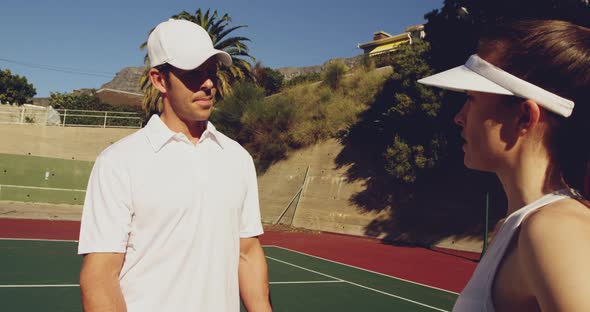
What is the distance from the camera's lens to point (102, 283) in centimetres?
235

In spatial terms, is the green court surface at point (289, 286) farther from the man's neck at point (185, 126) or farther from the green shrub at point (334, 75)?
the green shrub at point (334, 75)

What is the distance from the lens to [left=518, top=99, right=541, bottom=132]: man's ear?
1.39 m

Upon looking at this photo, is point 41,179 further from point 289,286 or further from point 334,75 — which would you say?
point 289,286

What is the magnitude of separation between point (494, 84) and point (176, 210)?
1.69 m

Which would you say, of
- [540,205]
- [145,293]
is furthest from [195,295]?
[540,205]

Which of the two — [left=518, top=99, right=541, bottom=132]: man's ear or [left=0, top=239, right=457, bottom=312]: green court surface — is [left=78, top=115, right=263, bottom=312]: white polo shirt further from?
[left=0, top=239, right=457, bottom=312]: green court surface

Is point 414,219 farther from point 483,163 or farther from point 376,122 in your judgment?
point 483,163

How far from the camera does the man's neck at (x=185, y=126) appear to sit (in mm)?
2904

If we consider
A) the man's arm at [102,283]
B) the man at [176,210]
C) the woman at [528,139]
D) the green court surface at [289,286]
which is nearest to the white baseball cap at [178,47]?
the man at [176,210]

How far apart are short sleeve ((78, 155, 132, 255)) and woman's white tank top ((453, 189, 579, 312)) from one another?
164 cm

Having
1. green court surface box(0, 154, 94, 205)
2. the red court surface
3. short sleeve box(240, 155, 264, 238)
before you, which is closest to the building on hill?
green court surface box(0, 154, 94, 205)

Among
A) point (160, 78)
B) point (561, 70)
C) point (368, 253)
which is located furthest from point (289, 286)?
point (561, 70)

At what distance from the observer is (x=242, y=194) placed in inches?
115

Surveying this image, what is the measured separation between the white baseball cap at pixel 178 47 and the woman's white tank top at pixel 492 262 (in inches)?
73.5
